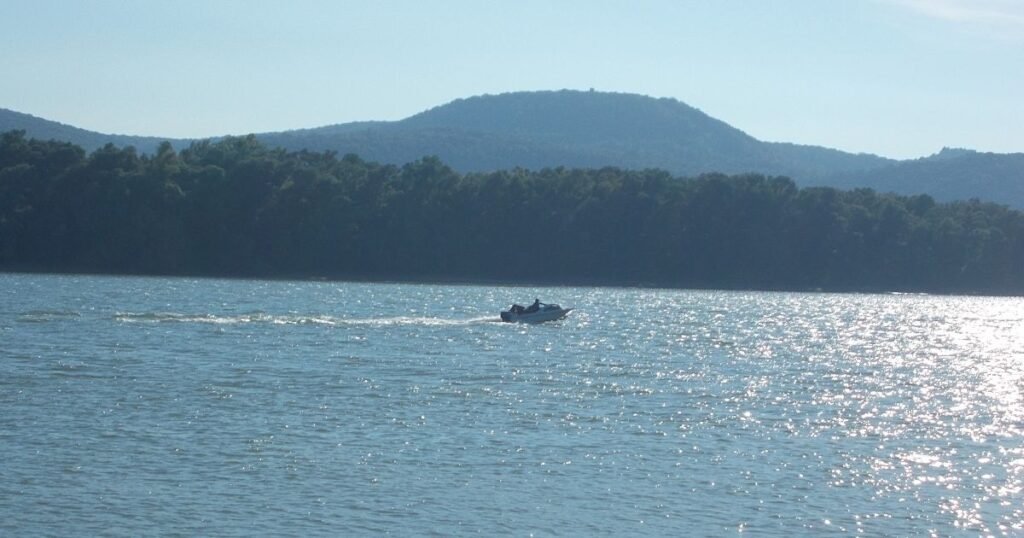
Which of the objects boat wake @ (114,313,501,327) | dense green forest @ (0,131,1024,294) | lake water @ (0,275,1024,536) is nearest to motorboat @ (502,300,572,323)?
boat wake @ (114,313,501,327)

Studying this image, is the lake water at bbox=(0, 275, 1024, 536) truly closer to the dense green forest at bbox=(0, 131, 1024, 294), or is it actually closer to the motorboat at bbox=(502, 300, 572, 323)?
the motorboat at bbox=(502, 300, 572, 323)

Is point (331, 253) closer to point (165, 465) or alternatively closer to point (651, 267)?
point (651, 267)

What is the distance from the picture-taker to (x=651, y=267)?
4857 inches

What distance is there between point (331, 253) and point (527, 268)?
55.7 feet

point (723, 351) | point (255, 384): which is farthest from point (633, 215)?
point (255, 384)

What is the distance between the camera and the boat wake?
5512 cm

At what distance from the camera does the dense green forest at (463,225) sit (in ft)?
355

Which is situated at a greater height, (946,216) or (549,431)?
(946,216)

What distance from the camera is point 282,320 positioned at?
5781 centimetres

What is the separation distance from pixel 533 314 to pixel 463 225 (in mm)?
58456

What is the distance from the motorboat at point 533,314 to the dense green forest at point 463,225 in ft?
173

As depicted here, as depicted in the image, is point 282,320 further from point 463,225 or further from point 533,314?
point 463,225

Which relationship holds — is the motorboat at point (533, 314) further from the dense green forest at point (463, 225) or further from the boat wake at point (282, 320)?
the dense green forest at point (463, 225)

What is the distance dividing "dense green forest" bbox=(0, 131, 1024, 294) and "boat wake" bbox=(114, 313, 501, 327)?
170 ft
